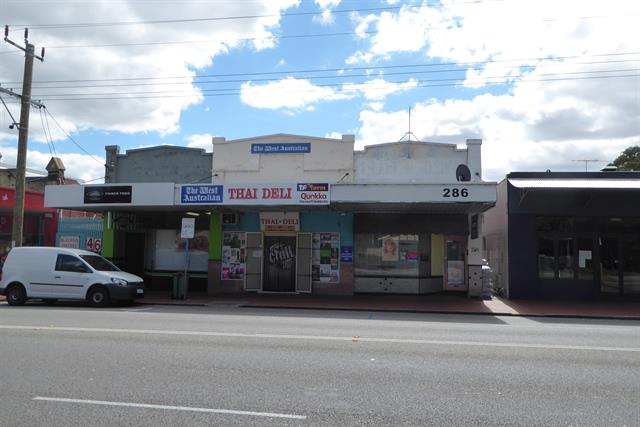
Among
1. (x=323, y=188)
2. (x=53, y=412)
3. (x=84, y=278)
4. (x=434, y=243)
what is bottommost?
(x=53, y=412)

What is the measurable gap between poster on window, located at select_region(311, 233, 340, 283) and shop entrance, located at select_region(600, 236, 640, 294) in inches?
374

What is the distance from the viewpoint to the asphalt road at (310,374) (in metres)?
5.46

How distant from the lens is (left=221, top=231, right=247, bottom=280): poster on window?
68.4ft

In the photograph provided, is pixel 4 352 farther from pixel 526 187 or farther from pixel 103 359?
pixel 526 187

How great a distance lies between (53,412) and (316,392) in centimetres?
279

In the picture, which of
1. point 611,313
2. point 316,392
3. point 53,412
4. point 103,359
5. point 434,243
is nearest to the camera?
Result: point 53,412

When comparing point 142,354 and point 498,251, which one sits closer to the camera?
point 142,354

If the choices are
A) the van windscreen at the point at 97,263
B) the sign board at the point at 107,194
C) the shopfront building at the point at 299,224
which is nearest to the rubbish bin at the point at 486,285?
the shopfront building at the point at 299,224

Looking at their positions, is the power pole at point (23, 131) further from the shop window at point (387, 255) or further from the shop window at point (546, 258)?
the shop window at point (546, 258)

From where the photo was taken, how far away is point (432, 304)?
17516 millimetres

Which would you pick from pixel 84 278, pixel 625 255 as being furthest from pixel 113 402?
pixel 625 255

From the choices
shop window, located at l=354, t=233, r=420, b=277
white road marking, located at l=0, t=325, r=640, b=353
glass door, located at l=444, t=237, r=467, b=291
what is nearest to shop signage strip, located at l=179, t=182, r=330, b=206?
shop window, located at l=354, t=233, r=420, b=277

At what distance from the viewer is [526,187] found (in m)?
17.5

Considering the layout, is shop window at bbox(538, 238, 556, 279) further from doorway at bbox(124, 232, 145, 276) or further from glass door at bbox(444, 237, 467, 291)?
doorway at bbox(124, 232, 145, 276)
